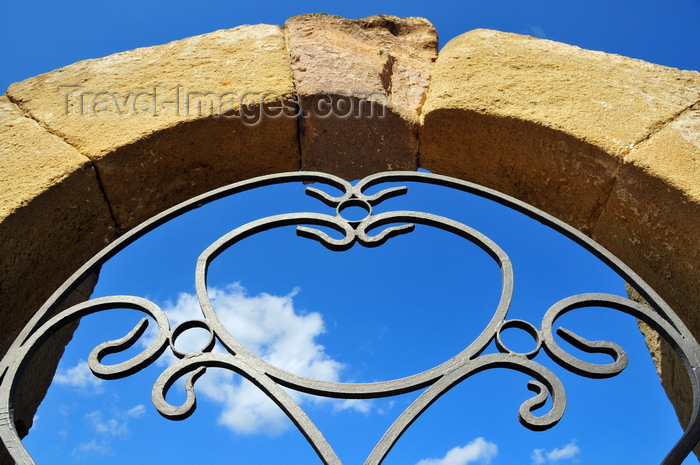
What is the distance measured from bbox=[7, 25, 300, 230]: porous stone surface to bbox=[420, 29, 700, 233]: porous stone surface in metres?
0.59

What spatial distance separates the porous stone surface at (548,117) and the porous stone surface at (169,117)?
0.59 m

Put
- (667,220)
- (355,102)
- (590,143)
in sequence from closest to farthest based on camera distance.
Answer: (667,220) → (590,143) → (355,102)

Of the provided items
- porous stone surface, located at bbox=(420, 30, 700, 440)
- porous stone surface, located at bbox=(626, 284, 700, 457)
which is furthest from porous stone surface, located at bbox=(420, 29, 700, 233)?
porous stone surface, located at bbox=(626, 284, 700, 457)

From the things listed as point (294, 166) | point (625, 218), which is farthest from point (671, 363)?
point (294, 166)

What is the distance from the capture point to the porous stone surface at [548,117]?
7.66 ft

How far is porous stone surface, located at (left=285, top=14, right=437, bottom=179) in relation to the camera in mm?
2537

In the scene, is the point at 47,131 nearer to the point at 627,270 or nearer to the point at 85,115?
the point at 85,115

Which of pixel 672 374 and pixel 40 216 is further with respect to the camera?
pixel 672 374

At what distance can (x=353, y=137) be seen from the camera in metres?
2.57

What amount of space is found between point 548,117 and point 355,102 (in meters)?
0.67

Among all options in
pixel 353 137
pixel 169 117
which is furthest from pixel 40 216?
pixel 353 137

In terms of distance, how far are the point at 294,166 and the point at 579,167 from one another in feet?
3.39

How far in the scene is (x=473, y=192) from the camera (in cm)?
234

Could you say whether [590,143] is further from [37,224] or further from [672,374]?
[37,224]
